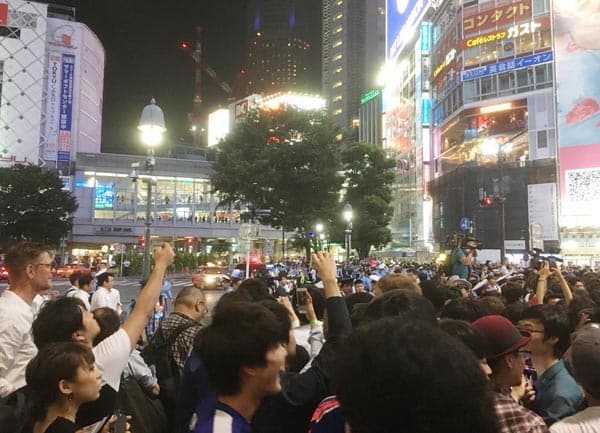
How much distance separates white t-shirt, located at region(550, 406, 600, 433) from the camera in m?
Answer: 2.24

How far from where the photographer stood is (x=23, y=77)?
5591 centimetres

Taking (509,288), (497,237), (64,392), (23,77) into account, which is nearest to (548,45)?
(497,237)

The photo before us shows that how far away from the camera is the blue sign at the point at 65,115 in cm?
5694

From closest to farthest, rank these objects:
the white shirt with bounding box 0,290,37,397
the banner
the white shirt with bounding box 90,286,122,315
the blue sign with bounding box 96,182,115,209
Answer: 1. the white shirt with bounding box 0,290,37,397
2. the white shirt with bounding box 90,286,122,315
3. the banner
4. the blue sign with bounding box 96,182,115,209

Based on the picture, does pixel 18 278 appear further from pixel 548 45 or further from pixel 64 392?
pixel 548 45

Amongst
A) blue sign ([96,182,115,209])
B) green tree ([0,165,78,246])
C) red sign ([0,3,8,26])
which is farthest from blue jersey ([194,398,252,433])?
red sign ([0,3,8,26])

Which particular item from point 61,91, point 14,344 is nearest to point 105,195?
point 61,91

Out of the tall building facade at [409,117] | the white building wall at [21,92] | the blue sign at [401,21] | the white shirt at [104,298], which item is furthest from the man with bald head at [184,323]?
the blue sign at [401,21]

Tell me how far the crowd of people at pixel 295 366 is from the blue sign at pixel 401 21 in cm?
6749

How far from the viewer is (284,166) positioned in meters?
24.7

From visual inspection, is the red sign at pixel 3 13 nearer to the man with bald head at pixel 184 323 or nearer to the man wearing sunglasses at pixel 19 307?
the man wearing sunglasses at pixel 19 307

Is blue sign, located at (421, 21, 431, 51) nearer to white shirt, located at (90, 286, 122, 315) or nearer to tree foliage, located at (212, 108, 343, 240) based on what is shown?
tree foliage, located at (212, 108, 343, 240)

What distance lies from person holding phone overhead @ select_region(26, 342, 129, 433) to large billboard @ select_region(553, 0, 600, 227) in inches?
1690

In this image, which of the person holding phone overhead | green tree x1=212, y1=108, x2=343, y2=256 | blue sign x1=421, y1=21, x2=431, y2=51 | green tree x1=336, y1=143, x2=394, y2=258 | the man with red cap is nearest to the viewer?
the person holding phone overhead
